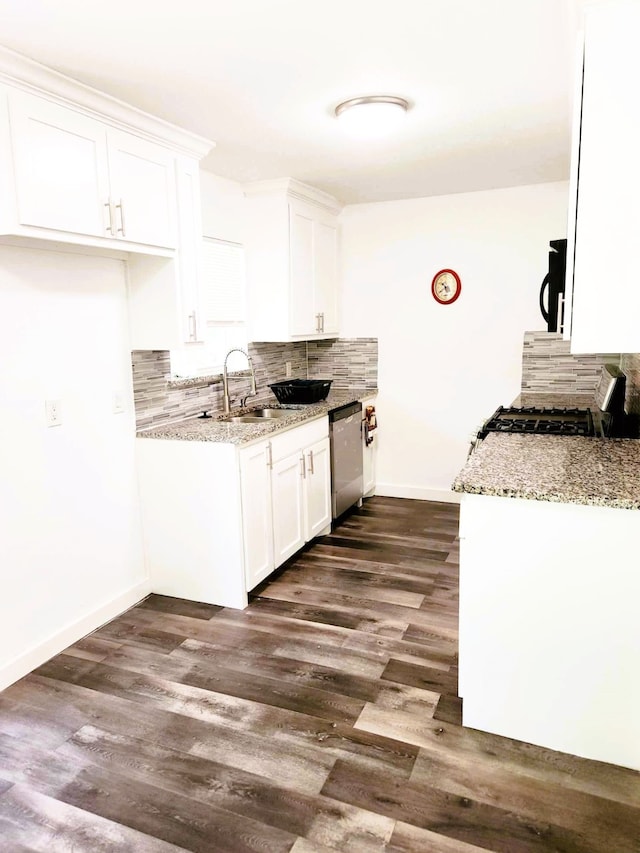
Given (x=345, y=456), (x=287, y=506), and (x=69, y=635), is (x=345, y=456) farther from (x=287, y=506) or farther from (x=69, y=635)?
(x=69, y=635)

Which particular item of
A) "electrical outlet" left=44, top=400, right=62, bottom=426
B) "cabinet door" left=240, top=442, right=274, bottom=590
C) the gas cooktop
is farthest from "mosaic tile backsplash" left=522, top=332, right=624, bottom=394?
"electrical outlet" left=44, top=400, right=62, bottom=426

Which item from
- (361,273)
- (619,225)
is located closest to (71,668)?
(619,225)

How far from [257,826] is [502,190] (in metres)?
4.29

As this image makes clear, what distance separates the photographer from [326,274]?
187 inches

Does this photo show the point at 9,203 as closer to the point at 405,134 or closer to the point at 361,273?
the point at 405,134

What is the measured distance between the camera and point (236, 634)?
2904mm

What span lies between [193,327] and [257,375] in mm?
1331

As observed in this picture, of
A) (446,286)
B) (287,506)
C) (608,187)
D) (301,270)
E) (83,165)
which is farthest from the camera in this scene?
(446,286)

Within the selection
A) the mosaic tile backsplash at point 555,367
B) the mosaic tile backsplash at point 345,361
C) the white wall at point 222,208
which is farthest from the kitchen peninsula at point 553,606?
the mosaic tile backsplash at point 345,361

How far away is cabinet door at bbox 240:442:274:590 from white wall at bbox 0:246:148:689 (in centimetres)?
66

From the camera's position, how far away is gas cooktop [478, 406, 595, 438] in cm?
289

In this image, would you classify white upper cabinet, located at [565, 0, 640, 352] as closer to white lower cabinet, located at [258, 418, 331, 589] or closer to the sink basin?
white lower cabinet, located at [258, 418, 331, 589]

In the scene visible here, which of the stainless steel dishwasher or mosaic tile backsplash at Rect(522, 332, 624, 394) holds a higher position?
mosaic tile backsplash at Rect(522, 332, 624, 394)

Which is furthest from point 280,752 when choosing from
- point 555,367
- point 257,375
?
point 555,367
